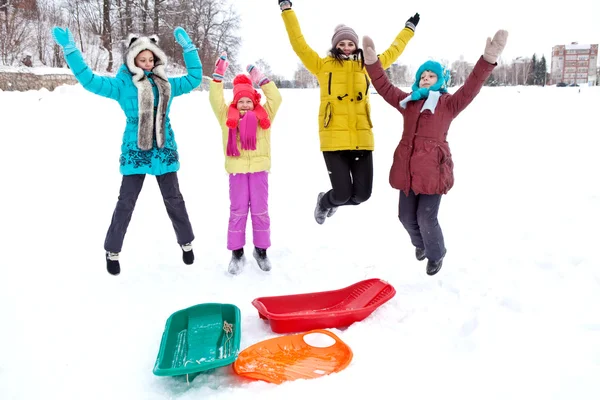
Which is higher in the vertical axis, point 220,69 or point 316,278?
point 220,69

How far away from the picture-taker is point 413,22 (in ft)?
15.3

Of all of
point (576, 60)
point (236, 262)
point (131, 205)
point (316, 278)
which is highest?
point (576, 60)

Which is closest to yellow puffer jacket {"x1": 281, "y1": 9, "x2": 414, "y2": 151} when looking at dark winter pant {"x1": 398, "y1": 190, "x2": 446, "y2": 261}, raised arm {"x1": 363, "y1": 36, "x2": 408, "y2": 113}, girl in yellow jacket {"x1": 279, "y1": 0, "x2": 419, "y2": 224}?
girl in yellow jacket {"x1": 279, "y1": 0, "x2": 419, "y2": 224}

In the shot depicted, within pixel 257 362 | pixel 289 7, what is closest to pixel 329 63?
pixel 289 7

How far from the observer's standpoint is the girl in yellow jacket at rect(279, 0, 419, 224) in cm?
430

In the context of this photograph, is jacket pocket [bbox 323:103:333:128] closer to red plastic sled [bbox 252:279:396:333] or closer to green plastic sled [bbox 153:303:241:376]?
red plastic sled [bbox 252:279:396:333]

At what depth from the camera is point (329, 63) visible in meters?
4.32

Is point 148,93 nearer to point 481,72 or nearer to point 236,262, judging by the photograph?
point 236,262

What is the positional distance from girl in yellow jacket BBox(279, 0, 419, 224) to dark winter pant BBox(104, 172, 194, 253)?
153cm

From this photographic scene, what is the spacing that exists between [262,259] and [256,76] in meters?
1.80

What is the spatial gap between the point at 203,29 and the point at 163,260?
901 inches

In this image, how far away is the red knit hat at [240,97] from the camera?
13.4ft

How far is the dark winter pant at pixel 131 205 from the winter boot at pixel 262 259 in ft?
2.58

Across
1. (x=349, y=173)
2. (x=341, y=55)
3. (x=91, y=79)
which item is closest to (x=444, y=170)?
(x=349, y=173)
